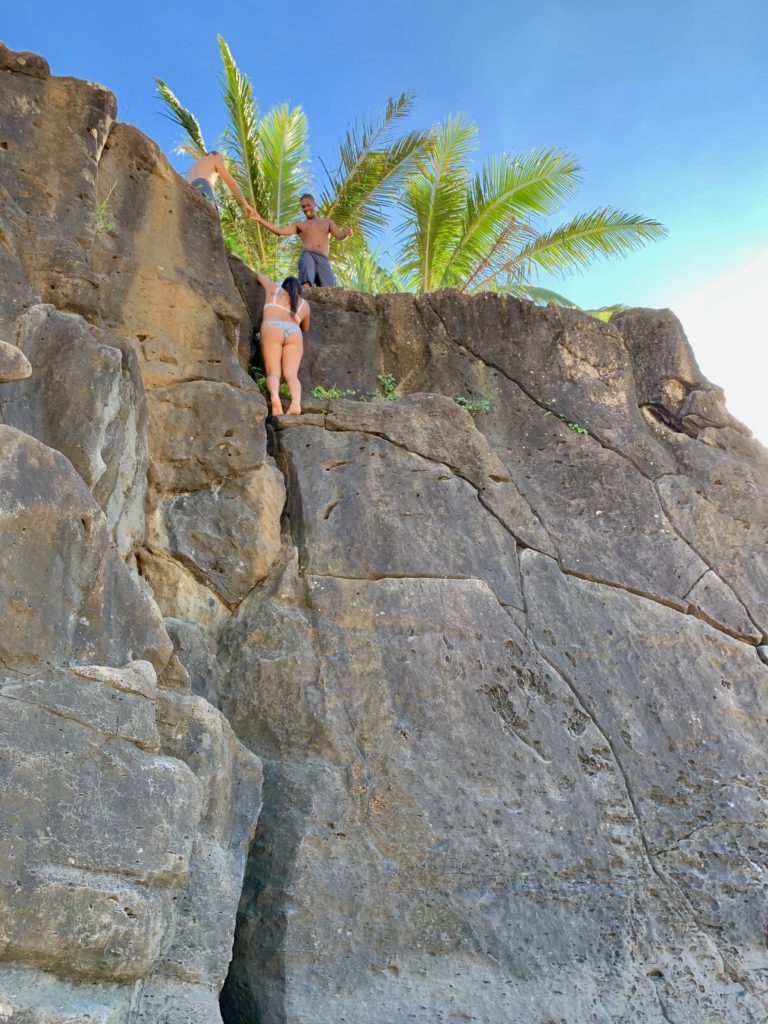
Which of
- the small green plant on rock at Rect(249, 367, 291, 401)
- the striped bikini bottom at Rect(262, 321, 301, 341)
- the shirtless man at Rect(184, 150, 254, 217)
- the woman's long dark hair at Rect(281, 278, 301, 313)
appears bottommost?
the small green plant on rock at Rect(249, 367, 291, 401)

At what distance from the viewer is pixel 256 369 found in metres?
8.68

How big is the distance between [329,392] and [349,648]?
2.54 m

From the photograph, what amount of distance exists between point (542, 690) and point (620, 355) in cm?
381

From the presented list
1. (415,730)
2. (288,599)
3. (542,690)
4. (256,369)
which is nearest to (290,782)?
(415,730)

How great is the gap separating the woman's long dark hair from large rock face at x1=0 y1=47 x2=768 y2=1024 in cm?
38

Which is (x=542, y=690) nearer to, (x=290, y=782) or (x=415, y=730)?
(x=415, y=730)

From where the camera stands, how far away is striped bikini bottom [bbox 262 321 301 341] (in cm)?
853

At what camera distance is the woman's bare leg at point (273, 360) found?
27.0 ft

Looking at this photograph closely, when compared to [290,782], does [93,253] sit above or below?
above

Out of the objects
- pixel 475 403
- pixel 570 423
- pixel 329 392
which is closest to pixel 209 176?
pixel 329 392

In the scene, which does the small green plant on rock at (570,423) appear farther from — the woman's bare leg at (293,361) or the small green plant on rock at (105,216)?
the small green plant on rock at (105,216)

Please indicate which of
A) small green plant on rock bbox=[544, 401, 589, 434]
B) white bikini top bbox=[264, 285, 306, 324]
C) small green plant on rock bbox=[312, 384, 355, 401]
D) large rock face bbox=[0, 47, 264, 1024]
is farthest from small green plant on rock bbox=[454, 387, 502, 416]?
large rock face bbox=[0, 47, 264, 1024]

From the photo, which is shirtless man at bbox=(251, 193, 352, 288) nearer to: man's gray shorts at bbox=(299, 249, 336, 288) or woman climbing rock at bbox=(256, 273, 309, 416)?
man's gray shorts at bbox=(299, 249, 336, 288)

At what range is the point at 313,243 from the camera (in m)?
10.2
